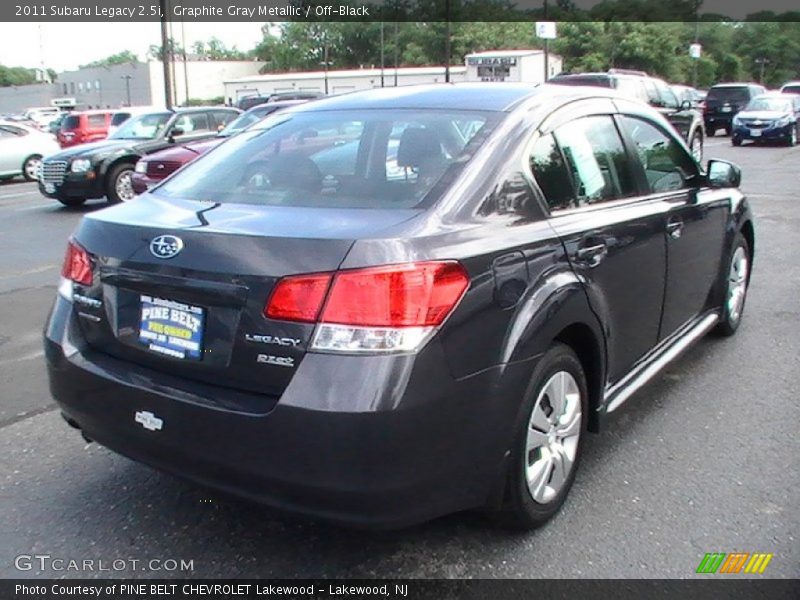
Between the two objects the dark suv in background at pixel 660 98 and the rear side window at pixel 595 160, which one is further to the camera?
the dark suv in background at pixel 660 98

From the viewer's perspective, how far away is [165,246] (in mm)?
2648

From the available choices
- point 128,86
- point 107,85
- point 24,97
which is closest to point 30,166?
point 128,86

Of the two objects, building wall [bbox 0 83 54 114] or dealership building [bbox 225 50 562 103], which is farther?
building wall [bbox 0 83 54 114]

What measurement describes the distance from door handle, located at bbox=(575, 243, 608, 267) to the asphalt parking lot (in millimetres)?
957

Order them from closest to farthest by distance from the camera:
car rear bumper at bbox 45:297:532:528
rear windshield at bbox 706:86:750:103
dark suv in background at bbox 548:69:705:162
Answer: car rear bumper at bbox 45:297:532:528
dark suv in background at bbox 548:69:705:162
rear windshield at bbox 706:86:750:103

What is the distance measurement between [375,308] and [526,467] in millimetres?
916

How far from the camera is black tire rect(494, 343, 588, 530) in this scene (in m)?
2.76

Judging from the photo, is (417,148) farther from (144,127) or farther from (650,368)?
(144,127)

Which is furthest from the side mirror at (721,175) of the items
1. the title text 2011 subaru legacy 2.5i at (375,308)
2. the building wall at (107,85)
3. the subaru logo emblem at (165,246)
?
the building wall at (107,85)

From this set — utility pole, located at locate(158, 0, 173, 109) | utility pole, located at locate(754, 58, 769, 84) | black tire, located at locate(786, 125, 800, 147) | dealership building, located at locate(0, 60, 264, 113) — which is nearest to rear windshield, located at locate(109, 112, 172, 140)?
utility pole, located at locate(158, 0, 173, 109)

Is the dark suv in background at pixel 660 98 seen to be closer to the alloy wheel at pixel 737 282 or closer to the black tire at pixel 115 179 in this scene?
the black tire at pixel 115 179

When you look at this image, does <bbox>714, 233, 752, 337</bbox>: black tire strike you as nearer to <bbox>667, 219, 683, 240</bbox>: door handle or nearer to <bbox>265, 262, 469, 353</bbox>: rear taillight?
<bbox>667, 219, 683, 240</bbox>: door handle

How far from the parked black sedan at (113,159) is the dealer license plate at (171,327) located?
10.2 m

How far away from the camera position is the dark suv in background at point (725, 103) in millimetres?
28328
